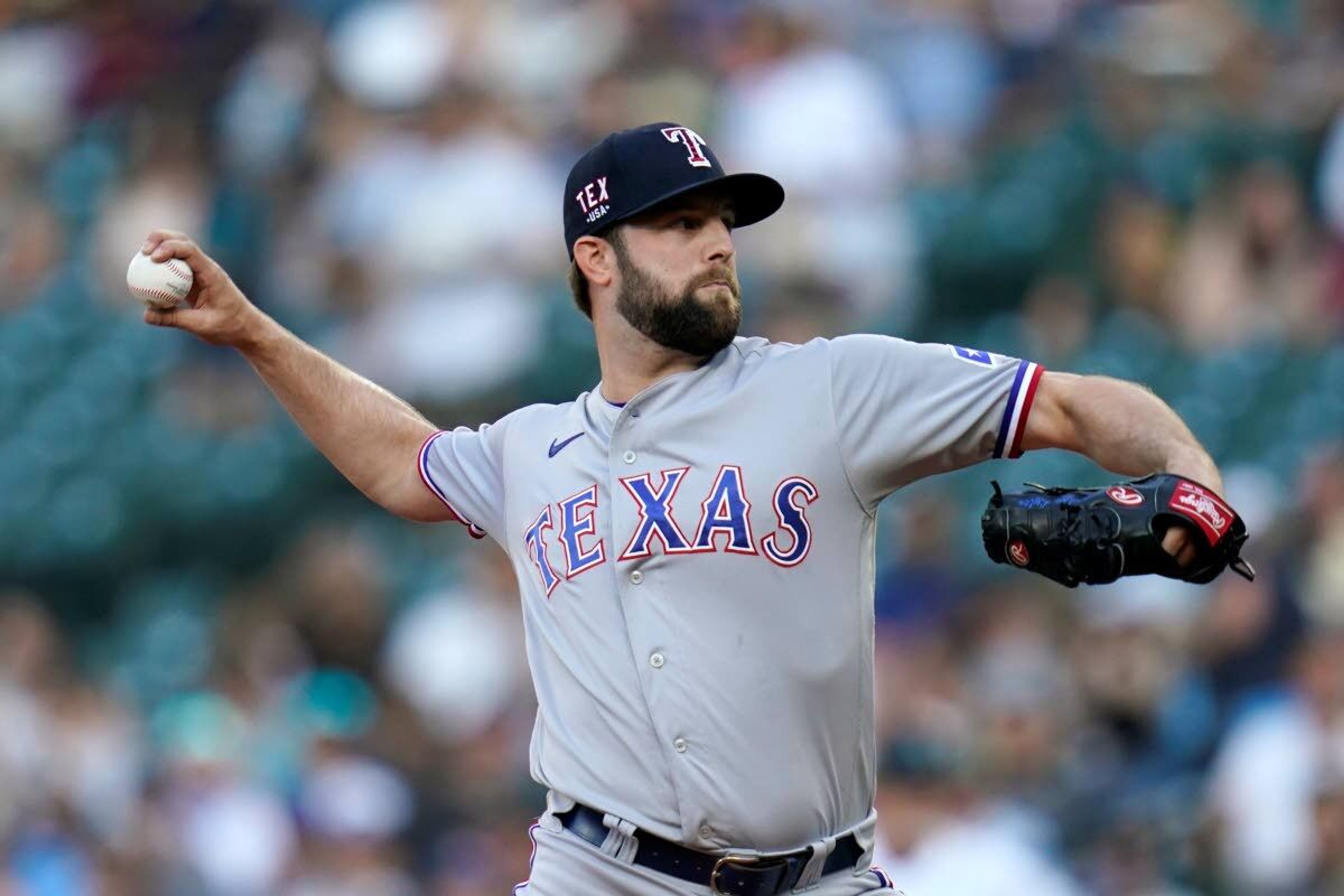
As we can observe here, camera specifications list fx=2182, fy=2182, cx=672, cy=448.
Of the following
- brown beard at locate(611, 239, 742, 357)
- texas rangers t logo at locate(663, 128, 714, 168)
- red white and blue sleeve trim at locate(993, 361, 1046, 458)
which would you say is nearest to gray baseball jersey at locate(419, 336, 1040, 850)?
red white and blue sleeve trim at locate(993, 361, 1046, 458)

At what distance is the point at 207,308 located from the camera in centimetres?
432

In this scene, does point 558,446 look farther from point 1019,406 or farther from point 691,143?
point 1019,406

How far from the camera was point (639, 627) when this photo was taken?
376cm

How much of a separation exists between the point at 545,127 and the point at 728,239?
19.0ft

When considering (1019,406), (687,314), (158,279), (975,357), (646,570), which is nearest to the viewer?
(1019,406)

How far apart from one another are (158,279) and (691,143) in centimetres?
107

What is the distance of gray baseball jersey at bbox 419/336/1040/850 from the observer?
144 inches

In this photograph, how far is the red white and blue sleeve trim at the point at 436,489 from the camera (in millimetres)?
4270

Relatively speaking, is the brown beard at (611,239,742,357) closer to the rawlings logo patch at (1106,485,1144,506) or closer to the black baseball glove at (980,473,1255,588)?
the black baseball glove at (980,473,1255,588)

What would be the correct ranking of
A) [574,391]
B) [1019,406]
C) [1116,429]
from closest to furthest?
[1116,429] < [1019,406] < [574,391]

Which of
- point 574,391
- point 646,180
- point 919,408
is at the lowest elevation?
point 919,408

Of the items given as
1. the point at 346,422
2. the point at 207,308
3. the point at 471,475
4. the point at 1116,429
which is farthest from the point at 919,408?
the point at 207,308

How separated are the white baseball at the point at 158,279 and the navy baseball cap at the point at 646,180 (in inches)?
30.0

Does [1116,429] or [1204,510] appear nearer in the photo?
[1204,510]
